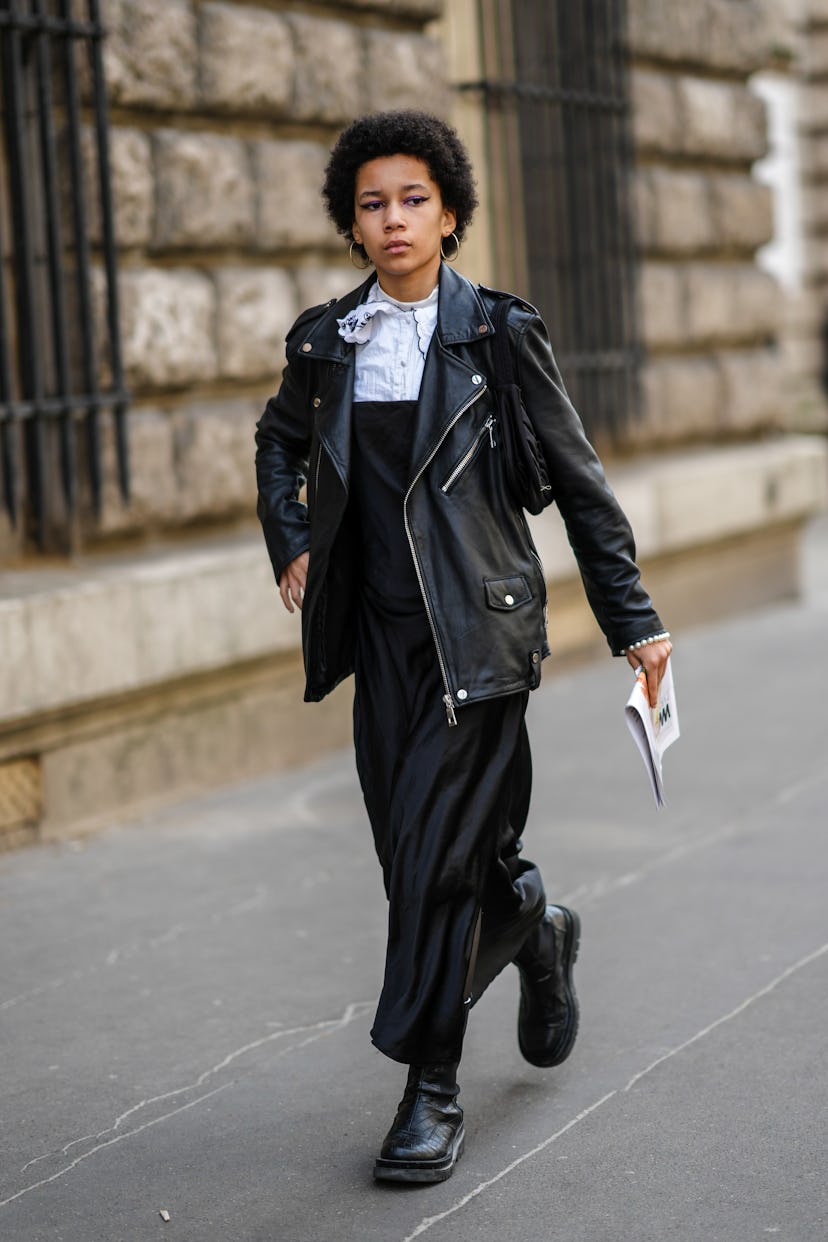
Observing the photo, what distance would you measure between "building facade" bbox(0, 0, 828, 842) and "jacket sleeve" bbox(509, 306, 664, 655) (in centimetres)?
231

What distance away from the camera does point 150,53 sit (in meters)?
6.09

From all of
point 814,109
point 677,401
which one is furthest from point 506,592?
point 814,109

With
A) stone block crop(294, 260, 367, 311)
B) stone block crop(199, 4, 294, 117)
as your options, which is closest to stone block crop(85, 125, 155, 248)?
stone block crop(199, 4, 294, 117)

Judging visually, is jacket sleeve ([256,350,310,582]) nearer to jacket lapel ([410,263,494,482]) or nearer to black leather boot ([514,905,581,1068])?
jacket lapel ([410,263,494,482])

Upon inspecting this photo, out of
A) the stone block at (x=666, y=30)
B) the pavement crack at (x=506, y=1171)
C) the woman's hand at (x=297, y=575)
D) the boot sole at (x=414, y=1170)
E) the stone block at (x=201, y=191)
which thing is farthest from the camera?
the stone block at (x=666, y=30)

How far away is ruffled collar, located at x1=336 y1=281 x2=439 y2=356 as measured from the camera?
348cm

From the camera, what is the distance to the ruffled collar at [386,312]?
348 centimetres

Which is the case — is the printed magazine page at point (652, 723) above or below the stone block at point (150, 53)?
below

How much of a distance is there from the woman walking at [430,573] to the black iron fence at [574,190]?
4842 mm

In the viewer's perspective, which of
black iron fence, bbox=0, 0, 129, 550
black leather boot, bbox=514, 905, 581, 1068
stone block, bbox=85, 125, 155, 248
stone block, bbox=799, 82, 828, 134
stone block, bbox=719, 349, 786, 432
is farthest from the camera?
stone block, bbox=799, 82, 828, 134

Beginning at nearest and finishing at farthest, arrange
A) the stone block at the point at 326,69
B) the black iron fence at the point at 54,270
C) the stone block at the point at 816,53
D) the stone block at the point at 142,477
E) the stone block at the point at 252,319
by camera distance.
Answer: the black iron fence at the point at 54,270 < the stone block at the point at 142,477 < the stone block at the point at 252,319 < the stone block at the point at 326,69 < the stone block at the point at 816,53

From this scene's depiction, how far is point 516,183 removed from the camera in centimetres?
837

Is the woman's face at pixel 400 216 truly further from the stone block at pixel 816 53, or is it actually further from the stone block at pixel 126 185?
the stone block at pixel 816 53

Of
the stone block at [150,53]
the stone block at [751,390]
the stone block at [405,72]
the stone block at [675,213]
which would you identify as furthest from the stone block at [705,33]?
the stone block at [150,53]
